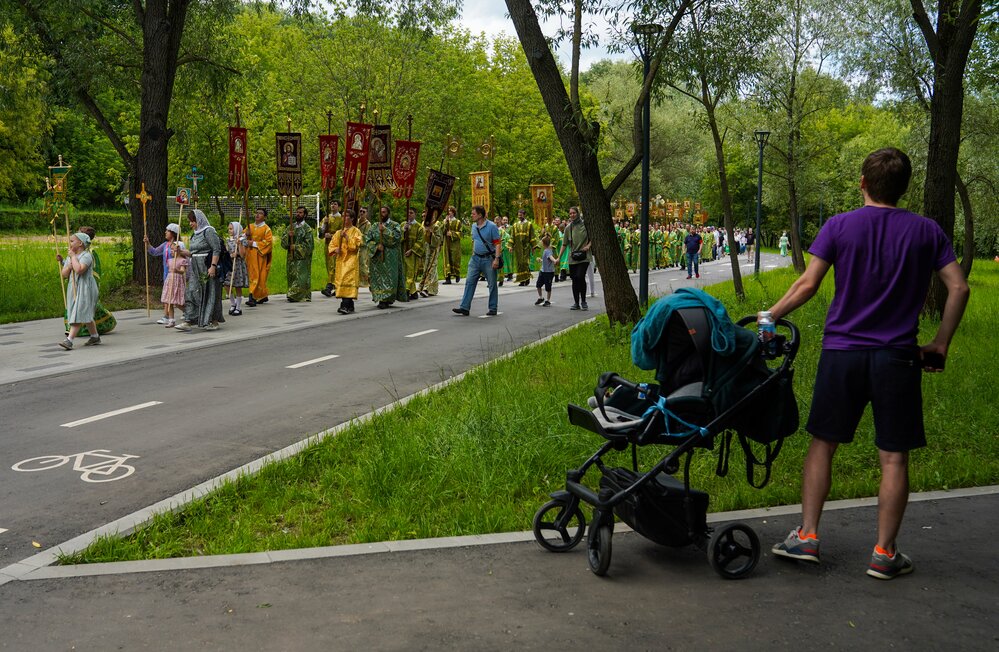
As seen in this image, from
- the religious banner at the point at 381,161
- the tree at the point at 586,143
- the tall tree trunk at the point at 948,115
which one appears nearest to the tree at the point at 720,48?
the tree at the point at 586,143

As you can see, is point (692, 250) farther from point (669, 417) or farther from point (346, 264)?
point (669, 417)

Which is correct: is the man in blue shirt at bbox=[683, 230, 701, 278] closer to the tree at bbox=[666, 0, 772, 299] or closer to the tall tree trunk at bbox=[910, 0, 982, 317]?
the tree at bbox=[666, 0, 772, 299]

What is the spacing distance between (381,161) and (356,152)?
852 mm

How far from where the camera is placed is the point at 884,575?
14.9ft

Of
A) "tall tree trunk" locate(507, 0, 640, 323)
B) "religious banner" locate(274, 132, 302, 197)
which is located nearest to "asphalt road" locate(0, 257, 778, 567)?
"tall tree trunk" locate(507, 0, 640, 323)

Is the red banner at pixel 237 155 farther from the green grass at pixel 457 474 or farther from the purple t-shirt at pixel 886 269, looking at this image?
the purple t-shirt at pixel 886 269

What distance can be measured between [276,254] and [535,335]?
21.7 meters

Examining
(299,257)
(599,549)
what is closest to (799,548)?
(599,549)

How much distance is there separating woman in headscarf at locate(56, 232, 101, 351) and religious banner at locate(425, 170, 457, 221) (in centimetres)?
1070

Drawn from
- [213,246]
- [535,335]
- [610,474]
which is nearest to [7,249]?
[213,246]

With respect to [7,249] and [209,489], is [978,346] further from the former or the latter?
[7,249]

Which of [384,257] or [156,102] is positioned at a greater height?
[156,102]

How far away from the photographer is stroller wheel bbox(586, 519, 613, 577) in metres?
4.56

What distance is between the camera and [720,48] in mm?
16547
